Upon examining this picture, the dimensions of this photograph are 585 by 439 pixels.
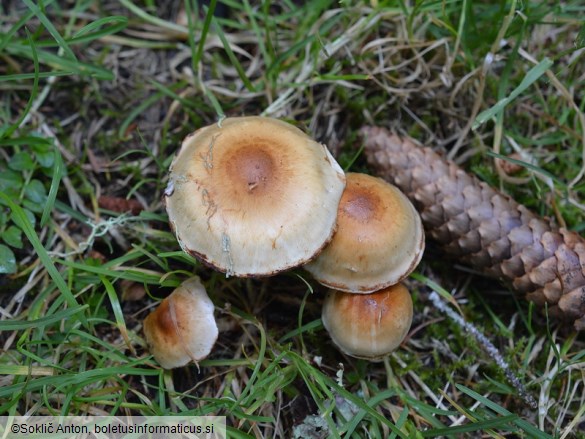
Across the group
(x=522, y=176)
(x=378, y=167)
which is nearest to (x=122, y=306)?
(x=378, y=167)

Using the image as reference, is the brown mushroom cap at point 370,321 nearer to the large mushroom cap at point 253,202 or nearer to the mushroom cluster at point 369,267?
the mushroom cluster at point 369,267

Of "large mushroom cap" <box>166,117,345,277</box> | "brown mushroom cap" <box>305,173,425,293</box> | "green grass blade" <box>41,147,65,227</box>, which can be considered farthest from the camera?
"green grass blade" <box>41,147,65,227</box>

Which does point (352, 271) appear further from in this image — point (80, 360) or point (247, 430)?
point (80, 360)

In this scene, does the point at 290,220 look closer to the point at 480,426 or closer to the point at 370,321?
the point at 370,321

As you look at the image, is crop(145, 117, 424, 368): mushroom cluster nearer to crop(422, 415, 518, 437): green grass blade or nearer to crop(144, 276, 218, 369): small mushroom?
crop(144, 276, 218, 369): small mushroom

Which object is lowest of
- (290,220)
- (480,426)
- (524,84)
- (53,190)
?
(480,426)

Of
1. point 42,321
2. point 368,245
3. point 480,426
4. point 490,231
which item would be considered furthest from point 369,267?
point 42,321

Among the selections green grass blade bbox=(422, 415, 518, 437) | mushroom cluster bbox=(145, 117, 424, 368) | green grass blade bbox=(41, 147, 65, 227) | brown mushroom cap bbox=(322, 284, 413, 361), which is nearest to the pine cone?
mushroom cluster bbox=(145, 117, 424, 368)
